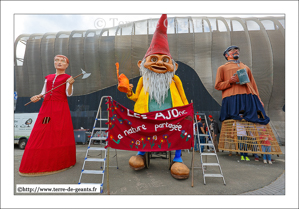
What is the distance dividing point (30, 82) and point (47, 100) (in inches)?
297

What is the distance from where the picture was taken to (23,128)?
7.85 metres

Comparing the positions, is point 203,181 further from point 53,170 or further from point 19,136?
point 19,136

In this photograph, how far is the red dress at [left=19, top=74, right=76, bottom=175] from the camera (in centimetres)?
331

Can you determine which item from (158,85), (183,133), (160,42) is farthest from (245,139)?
(160,42)

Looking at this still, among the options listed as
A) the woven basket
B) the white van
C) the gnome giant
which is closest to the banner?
the gnome giant

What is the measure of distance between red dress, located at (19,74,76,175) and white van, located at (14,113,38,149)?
5.43 m

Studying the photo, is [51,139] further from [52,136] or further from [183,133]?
[183,133]

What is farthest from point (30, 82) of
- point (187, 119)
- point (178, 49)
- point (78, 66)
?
point (187, 119)

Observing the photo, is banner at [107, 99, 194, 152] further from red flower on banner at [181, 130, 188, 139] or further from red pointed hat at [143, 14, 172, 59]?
red pointed hat at [143, 14, 172, 59]

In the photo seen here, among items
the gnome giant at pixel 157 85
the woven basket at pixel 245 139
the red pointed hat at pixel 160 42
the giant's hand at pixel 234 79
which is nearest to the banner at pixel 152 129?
the gnome giant at pixel 157 85

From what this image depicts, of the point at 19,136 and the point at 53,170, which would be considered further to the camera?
the point at 19,136

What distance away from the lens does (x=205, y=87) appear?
854 centimetres

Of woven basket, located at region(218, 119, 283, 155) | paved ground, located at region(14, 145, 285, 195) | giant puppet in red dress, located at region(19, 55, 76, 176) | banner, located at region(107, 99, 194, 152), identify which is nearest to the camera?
paved ground, located at region(14, 145, 285, 195)

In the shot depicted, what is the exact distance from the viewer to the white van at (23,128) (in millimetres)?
7762
